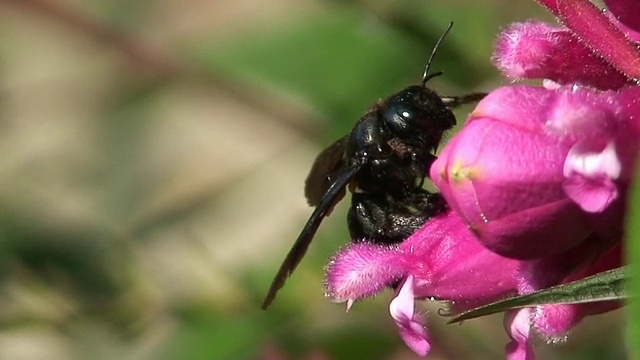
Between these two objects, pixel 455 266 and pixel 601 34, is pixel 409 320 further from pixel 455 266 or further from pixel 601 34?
pixel 601 34

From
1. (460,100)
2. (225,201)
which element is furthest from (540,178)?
(225,201)

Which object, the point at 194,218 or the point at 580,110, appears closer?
the point at 580,110

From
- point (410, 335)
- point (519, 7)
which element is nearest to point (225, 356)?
point (519, 7)

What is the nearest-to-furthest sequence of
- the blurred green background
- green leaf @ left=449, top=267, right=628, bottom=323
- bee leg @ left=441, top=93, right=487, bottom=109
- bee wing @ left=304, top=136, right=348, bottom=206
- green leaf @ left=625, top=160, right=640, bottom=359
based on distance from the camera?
green leaf @ left=625, top=160, right=640, bottom=359 → green leaf @ left=449, top=267, right=628, bottom=323 → bee leg @ left=441, top=93, right=487, bottom=109 → bee wing @ left=304, top=136, right=348, bottom=206 → the blurred green background

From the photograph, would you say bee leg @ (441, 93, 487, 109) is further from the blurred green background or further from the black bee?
the blurred green background

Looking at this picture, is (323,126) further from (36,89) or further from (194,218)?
(36,89)

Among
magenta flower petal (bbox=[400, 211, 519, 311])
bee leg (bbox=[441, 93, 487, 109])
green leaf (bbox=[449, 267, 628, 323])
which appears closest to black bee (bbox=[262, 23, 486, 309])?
bee leg (bbox=[441, 93, 487, 109])
